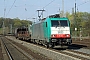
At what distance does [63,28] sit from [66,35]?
80 centimetres

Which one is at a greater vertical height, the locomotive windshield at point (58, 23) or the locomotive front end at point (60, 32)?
the locomotive windshield at point (58, 23)

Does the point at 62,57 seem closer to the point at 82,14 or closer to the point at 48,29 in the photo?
the point at 48,29

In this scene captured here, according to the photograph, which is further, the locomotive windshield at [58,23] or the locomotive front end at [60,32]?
the locomotive windshield at [58,23]

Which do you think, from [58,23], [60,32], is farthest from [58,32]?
[58,23]

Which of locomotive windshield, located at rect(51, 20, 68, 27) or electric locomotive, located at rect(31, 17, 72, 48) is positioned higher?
locomotive windshield, located at rect(51, 20, 68, 27)

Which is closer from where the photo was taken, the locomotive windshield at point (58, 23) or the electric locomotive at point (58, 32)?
the electric locomotive at point (58, 32)

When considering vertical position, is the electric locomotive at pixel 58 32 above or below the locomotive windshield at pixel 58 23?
below

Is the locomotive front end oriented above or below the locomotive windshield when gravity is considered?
below

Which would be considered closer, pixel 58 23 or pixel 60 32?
pixel 60 32

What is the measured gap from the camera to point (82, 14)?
102750 millimetres

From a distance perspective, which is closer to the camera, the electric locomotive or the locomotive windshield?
the electric locomotive

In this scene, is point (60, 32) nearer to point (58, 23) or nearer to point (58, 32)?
point (58, 32)

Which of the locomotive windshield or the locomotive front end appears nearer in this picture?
the locomotive front end

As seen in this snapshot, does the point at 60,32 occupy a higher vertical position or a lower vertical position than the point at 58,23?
lower
